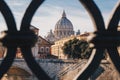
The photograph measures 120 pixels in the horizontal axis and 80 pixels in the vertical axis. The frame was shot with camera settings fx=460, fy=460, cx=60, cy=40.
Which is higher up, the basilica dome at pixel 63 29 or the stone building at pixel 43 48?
the basilica dome at pixel 63 29

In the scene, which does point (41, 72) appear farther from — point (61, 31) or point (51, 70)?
point (61, 31)

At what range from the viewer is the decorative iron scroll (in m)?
0.69

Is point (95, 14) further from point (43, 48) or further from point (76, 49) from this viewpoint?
point (43, 48)

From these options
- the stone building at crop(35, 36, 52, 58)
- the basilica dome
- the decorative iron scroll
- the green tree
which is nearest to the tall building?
the basilica dome

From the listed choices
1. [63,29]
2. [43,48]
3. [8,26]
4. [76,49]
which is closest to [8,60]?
[8,26]

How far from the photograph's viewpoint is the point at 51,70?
646 inches

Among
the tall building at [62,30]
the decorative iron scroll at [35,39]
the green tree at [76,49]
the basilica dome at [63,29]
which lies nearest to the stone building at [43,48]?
the green tree at [76,49]

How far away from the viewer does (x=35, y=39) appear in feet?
2.31

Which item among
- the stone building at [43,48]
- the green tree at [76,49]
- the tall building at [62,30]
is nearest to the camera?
the green tree at [76,49]

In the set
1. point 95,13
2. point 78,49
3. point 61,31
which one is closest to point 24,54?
point 95,13

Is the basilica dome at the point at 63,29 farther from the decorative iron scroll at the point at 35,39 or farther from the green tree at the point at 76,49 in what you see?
the decorative iron scroll at the point at 35,39

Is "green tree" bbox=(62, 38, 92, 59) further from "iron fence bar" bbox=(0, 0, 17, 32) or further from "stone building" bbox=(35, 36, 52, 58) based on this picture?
"iron fence bar" bbox=(0, 0, 17, 32)

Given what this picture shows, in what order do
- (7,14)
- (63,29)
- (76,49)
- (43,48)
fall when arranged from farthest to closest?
1. (63,29)
2. (43,48)
3. (76,49)
4. (7,14)

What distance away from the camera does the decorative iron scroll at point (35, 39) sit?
0.69 m
